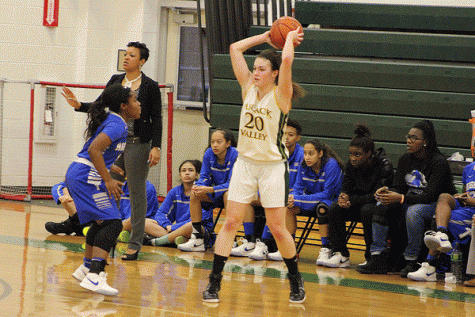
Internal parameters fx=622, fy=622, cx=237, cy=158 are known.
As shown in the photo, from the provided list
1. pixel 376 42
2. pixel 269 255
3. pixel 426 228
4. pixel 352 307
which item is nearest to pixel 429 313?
pixel 352 307

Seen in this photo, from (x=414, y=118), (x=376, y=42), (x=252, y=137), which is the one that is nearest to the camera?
(x=252, y=137)

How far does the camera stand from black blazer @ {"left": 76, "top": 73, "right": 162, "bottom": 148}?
4.52 meters

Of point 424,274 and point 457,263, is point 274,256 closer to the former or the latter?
point 424,274

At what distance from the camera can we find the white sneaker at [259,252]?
5.06m

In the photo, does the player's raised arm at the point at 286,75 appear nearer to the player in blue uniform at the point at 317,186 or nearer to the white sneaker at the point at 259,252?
the player in blue uniform at the point at 317,186

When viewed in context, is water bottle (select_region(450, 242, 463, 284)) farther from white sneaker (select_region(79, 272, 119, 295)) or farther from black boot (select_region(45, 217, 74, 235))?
black boot (select_region(45, 217, 74, 235))

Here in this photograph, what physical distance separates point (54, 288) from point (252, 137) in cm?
142

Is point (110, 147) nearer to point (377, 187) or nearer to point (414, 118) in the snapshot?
point (377, 187)

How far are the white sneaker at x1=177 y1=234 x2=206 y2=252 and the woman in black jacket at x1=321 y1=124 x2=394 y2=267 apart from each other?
1068mm

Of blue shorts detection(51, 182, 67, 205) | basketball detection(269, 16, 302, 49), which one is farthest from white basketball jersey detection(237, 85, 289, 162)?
blue shorts detection(51, 182, 67, 205)

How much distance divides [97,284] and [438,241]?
2351mm

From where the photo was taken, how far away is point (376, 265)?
4.72 meters

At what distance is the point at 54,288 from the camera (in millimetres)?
3539

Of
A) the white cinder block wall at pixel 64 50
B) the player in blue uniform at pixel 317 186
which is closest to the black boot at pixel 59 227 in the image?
the player in blue uniform at pixel 317 186
